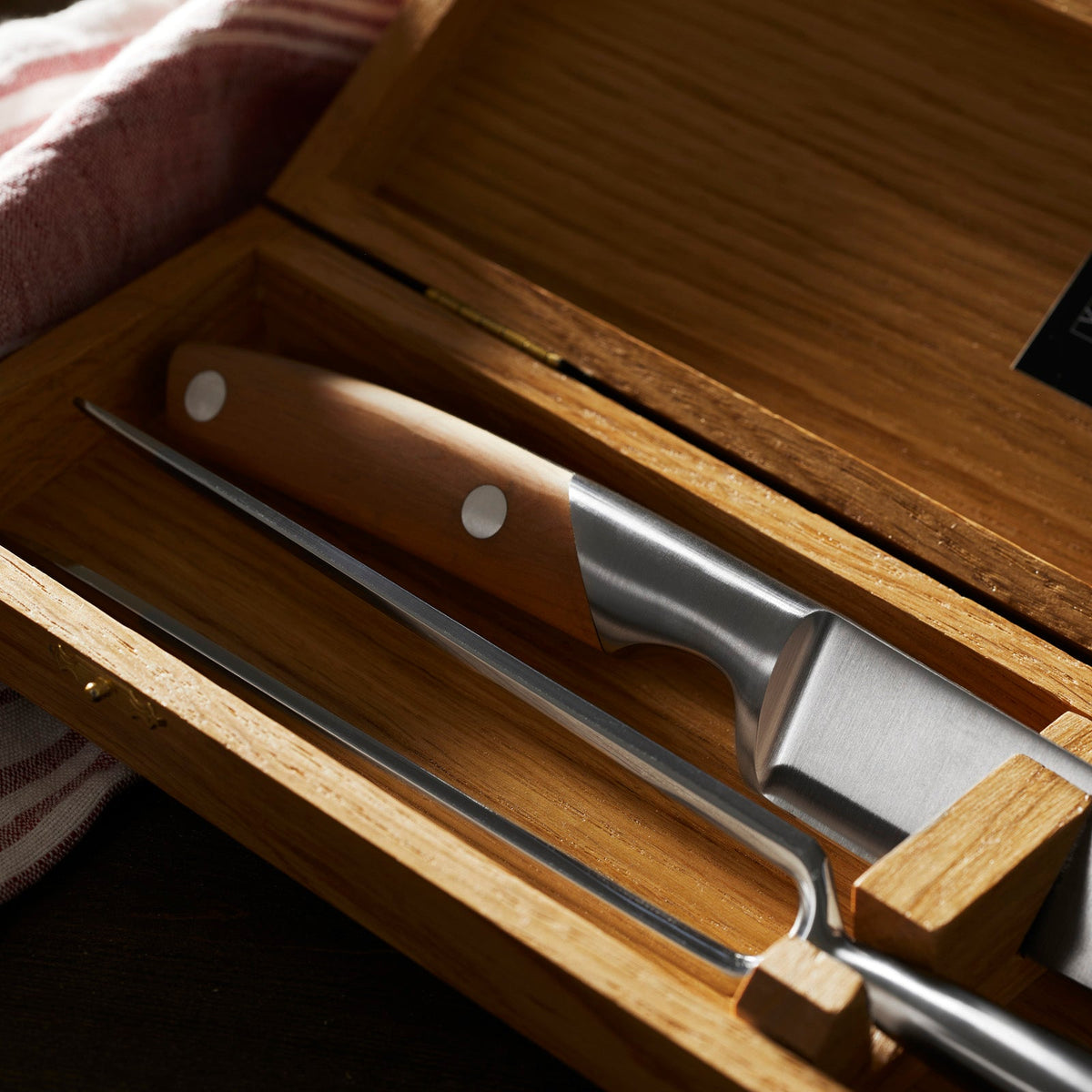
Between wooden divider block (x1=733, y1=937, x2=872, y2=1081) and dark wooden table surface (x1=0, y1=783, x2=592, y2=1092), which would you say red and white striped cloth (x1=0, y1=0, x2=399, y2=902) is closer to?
dark wooden table surface (x1=0, y1=783, x2=592, y2=1092)

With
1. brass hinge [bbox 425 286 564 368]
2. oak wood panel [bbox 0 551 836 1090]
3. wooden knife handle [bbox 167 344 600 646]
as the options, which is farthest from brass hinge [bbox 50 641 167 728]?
brass hinge [bbox 425 286 564 368]

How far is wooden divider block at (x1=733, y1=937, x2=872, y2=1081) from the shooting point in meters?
0.32

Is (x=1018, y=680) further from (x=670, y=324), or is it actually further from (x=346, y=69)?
(x=346, y=69)

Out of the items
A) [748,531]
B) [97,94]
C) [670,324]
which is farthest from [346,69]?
[748,531]

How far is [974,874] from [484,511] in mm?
246

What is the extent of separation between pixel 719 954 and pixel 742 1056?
1.9 inches

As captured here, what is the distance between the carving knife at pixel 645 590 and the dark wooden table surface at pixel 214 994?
155mm

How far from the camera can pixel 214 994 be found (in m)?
0.45

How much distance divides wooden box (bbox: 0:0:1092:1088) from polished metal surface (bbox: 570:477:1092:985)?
0.03 metres

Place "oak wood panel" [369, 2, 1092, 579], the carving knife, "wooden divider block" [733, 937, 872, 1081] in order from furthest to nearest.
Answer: "oak wood panel" [369, 2, 1092, 579]
the carving knife
"wooden divider block" [733, 937, 872, 1081]

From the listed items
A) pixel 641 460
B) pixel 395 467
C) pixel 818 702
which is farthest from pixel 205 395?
pixel 818 702

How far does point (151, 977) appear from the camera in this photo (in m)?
0.45

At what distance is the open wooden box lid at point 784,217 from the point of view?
52cm

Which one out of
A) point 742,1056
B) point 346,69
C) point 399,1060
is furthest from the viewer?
point 346,69
